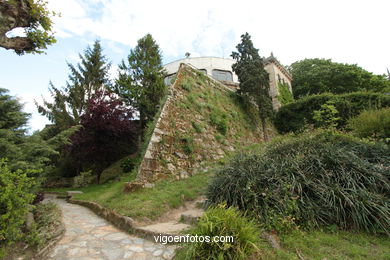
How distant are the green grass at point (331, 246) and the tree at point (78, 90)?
12.1m

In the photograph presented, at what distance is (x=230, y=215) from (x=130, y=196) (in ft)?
10.2

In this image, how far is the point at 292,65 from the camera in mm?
26359

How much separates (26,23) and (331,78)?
87.9 feet

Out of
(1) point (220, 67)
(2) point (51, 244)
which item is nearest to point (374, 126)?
(2) point (51, 244)

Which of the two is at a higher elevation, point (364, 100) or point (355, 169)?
point (364, 100)

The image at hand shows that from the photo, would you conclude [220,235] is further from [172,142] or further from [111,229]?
[172,142]

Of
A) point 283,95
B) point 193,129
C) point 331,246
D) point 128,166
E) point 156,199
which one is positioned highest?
point 283,95

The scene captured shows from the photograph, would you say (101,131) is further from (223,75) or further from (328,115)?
(223,75)

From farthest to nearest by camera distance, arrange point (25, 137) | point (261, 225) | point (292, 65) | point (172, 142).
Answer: point (292, 65) < point (172, 142) < point (25, 137) < point (261, 225)

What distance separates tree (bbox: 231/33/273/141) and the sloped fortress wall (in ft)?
3.82

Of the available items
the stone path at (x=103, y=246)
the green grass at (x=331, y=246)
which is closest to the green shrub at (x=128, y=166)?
the stone path at (x=103, y=246)

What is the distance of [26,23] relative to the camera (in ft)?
13.7

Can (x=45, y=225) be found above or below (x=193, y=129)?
below

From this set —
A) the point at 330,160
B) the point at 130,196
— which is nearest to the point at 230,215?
the point at 330,160
